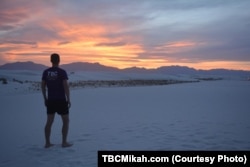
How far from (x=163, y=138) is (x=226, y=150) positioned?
60.5 inches

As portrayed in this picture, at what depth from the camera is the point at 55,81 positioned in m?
6.59

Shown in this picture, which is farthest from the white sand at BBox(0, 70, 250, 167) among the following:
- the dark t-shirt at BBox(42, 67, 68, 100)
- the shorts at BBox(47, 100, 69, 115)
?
the dark t-shirt at BBox(42, 67, 68, 100)

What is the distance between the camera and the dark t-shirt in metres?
6.58

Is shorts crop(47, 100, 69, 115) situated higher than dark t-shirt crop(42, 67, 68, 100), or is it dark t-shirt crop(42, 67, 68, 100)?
dark t-shirt crop(42, 67, 68, 100)

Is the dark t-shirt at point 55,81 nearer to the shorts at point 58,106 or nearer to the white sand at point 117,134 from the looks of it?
the shorts at point 58,106

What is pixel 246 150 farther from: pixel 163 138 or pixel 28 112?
pixel 28 112

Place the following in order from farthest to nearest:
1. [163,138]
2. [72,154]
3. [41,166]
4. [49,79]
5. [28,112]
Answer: [28,112], [163,138], [49,79], [72,154], [41,166]

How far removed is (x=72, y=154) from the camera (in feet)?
20.3

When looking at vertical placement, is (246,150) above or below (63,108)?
below

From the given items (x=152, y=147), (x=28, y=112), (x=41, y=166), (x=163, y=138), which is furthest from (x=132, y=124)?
(x=28, y=112)

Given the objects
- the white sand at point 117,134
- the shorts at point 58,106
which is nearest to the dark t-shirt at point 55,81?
the shorts at point 58,106

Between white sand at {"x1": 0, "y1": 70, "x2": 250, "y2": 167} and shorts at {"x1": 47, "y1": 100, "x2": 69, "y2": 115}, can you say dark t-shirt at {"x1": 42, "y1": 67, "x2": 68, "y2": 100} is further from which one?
white sand at {"x1": 0, "y1": 70, "x2": 250, "y2": 167}

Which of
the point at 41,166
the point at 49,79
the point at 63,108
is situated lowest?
the point at 41,166

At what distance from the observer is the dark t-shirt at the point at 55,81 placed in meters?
6.58
